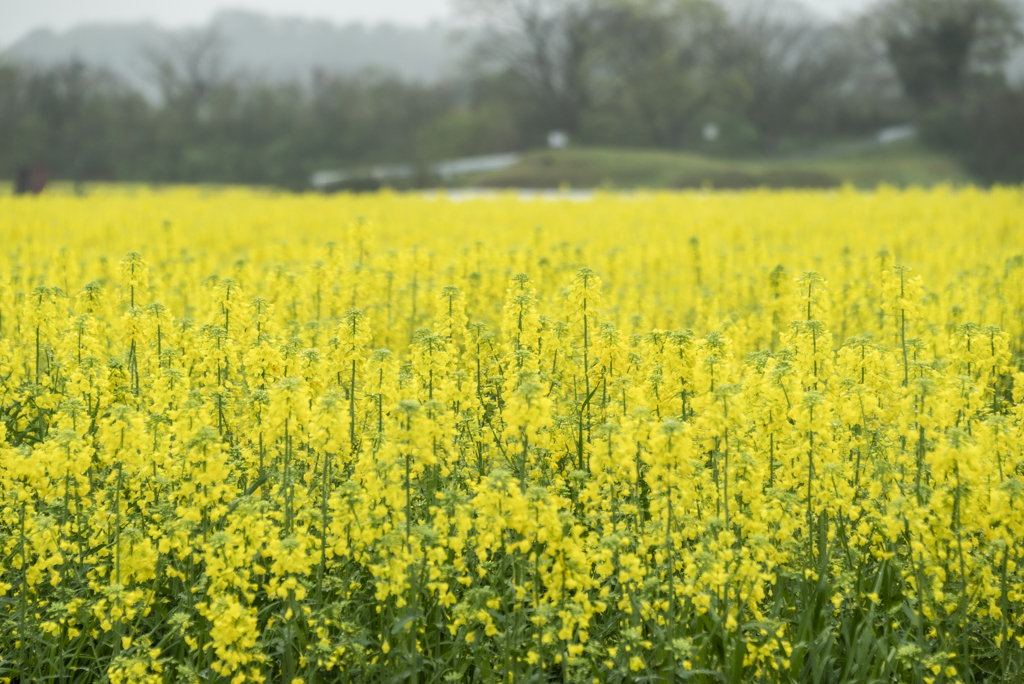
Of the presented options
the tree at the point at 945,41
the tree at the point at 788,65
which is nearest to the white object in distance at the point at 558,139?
the tree at the point at 788,65

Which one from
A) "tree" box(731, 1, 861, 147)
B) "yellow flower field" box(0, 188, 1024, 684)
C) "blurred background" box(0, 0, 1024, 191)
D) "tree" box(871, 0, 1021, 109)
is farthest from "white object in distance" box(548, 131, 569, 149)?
"yellow flower field" box(0, 188, 1024, 684)

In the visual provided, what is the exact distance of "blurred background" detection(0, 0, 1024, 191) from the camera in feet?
138

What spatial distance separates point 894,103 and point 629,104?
21665mm

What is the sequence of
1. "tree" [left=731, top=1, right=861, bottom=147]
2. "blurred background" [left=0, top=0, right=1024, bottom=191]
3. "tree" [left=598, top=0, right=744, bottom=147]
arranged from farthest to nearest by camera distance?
"tree" [left=731, top=1, right=861, bottom=147] → "tree" [left=598, top=0, right=744, bottom=147] → "blurred background" [left=0, top=0, right=1024, bottom=191]

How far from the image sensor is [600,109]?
54219 mm

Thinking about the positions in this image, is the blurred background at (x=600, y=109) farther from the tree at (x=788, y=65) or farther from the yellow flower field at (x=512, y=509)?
the yellow flower field at (x=512, y=509)

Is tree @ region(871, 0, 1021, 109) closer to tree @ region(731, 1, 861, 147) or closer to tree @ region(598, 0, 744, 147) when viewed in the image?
tree @ region(731, 1, 861, 147)

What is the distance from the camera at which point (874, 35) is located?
6206cm

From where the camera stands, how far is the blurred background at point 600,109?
138 feet

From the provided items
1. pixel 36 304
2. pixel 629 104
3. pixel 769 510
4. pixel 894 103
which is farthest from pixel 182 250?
pixel 894 103

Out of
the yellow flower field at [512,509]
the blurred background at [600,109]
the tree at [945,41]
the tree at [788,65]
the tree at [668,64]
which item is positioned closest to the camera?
the yellow flower field at [512,509]

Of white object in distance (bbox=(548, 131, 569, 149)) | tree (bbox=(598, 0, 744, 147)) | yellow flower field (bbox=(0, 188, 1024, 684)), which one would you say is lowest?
yellow flower field (bbox=(0, 188, 1024, 684))

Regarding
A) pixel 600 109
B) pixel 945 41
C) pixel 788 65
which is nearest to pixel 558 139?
pixel 600 109

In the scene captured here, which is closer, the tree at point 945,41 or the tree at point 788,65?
the tree at point 945,41
